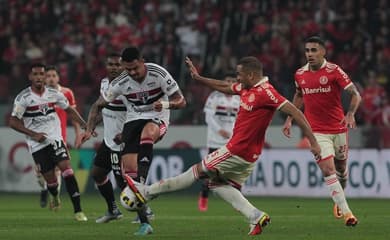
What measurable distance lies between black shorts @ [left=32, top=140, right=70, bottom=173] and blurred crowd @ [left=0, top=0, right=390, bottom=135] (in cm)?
903

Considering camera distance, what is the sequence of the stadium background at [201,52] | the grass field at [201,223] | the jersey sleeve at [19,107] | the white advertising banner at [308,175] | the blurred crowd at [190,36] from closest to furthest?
the grass field at [201,223] < the jersey sleeve at [19,107] < the white advertising banner at [308,175] < the stadium background at [201,52] < the blurred crowd at [190,36]

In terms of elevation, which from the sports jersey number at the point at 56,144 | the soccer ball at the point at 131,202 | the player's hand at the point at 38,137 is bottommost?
the soccer ball at the point at 131,202

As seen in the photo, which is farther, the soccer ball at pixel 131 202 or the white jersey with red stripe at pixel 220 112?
the white jersey with red stripe at pixel 220 112

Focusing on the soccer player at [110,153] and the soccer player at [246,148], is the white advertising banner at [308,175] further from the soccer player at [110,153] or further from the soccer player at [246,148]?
the soccer player at [246,148]

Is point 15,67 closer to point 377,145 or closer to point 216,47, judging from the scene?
point 216,47

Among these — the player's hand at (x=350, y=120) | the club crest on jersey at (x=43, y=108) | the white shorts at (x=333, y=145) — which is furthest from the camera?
the club crest on jersey at (x=43, y=108)

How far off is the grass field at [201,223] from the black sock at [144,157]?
30.0 inches

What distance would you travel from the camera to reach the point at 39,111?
723 inches

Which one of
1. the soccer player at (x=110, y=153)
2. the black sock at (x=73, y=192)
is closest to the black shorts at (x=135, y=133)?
the soccer player at (x=110, y=153)

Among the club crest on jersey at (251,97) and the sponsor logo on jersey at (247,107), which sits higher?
the club crest on jersey at (251,97)

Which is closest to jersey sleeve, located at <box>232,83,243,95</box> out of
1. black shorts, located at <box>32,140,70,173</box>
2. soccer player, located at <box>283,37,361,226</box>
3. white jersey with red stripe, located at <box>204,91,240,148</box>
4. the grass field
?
soccer player, located at <box>283,37,361,226</box>

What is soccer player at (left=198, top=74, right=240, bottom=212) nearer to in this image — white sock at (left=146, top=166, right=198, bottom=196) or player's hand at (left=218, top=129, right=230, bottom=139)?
player's hand at (left=218, top=129, right=230, bottom=139)

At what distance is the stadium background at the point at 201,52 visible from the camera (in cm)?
2555

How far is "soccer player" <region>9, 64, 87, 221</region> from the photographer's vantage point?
710 inches
